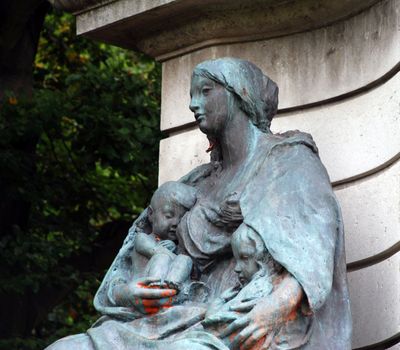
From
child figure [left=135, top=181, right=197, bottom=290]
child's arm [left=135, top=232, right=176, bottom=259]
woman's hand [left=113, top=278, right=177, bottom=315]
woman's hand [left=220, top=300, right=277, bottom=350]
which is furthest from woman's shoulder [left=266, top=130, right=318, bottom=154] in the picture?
woman's hand [left=220, top=300, right=277, bottom=350]

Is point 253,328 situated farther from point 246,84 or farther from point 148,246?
point 246,84

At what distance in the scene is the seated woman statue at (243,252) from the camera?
26.8ft

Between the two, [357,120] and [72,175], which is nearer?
[357,120]

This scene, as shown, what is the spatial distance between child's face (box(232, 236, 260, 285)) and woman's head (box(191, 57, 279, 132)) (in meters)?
0.74

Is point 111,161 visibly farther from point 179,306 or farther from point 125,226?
point 179,306

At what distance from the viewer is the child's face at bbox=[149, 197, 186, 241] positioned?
28.9 feet

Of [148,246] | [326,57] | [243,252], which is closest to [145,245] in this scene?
[148,246]

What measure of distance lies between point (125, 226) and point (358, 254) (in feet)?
17.0

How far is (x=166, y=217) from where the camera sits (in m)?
8.83

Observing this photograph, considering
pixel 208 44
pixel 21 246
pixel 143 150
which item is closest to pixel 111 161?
pixel 143 150

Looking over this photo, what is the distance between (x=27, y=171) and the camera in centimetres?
1404

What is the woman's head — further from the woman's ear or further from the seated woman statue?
the woman's ear

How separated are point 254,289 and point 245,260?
9.0 inches

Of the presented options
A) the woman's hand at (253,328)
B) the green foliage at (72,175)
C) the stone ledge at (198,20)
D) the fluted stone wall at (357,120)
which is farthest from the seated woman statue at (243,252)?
the green foliage at (72,175)
